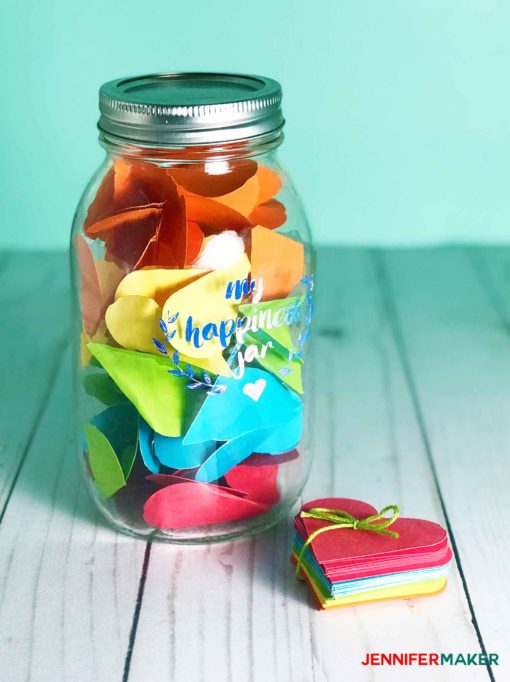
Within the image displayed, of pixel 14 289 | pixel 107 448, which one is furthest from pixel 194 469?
pixel 14 289

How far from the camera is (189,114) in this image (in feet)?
2.09

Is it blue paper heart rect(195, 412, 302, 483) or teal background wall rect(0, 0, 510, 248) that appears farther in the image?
teal background wall rect(0, 0, 510, 248)

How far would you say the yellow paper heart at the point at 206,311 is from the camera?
0.66 meters

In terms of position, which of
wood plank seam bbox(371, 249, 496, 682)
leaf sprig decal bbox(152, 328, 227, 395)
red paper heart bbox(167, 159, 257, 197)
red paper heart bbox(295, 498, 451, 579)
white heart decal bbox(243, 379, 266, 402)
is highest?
red paper heart bbox(167, 159, 257, 197)

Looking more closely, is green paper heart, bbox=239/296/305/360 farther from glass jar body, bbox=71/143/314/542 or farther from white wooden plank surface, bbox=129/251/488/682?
white wooden plank surface, bbox=129/251/488/682

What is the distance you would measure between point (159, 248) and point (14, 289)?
625 mm

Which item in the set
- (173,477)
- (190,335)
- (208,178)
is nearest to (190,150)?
(208,178)

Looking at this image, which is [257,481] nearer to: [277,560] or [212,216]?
[277,560]

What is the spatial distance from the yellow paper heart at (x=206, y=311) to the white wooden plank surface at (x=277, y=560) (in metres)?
0.17

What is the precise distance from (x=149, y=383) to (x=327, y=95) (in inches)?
28.3

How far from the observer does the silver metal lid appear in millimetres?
640

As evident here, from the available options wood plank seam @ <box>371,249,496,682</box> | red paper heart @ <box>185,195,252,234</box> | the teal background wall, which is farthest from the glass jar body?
the teal background wall

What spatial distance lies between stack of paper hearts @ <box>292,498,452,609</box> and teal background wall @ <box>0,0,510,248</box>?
2.40 ft

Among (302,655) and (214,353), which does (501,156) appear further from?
(302,655)
